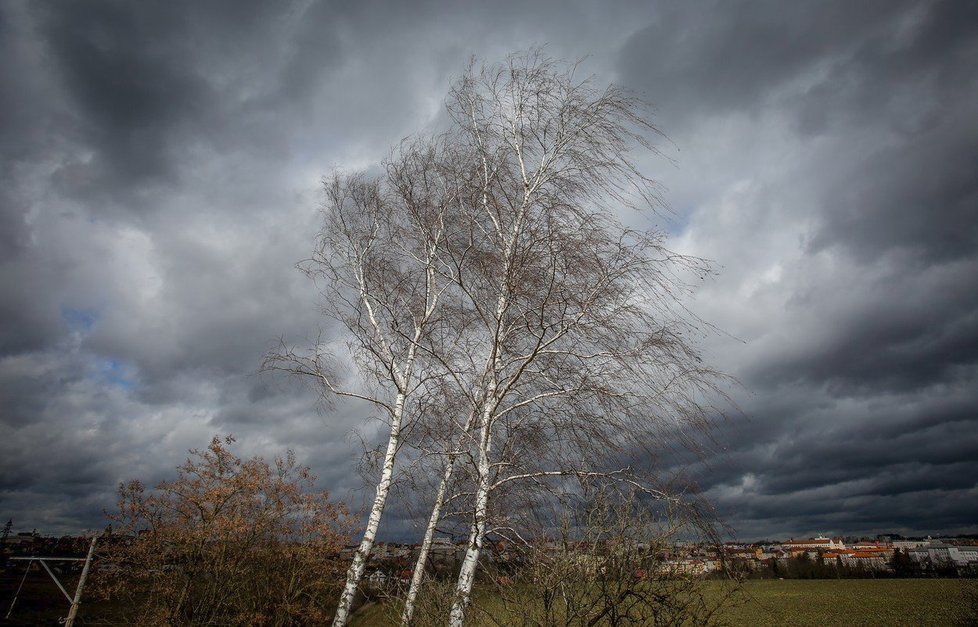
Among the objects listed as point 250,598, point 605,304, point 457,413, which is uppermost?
point 605,304

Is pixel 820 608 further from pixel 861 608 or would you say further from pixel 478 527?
pixel 478 527

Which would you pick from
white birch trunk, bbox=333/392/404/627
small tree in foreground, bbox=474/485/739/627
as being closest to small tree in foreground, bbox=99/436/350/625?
white birch trunk, bbox=333/392/404/627

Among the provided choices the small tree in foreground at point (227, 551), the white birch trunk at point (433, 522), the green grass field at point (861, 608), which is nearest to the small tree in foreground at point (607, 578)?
the white birch trunk at point (433, 522)

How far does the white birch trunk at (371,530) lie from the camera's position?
659 centimetres

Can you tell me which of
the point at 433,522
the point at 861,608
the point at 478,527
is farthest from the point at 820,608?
the point at 478,527

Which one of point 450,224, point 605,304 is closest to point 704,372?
point 605,304

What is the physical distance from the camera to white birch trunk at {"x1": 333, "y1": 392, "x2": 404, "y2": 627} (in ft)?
21.6

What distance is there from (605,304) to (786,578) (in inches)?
2939

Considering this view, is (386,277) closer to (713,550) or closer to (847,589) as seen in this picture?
(713,550)

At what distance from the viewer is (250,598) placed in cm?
869

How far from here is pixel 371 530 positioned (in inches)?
270

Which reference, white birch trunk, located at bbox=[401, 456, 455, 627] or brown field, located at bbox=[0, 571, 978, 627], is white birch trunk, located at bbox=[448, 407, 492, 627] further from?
brown field, located at bbox=[0, 571, 978, 627]

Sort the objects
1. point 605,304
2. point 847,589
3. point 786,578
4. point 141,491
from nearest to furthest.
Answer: point 605,304 < point 141,491 < point 847,589 < point 786,578

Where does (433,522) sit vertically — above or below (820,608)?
above
